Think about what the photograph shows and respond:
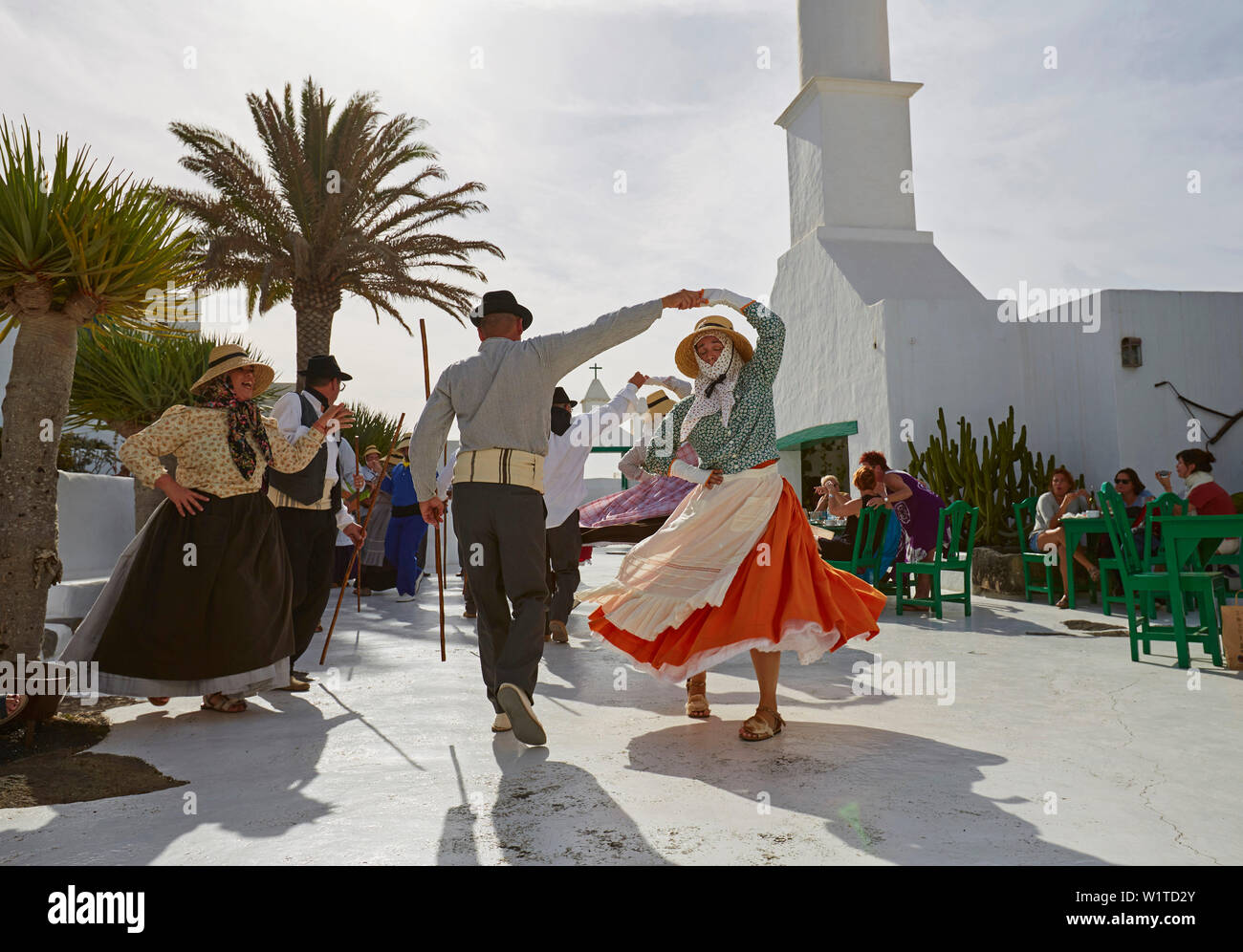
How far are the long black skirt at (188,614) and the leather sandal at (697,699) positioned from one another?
6.48 ft

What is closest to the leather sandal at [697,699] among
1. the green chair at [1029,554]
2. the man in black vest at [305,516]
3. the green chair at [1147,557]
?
the man in black vest at [305,516]

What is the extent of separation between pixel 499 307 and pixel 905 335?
9163 mm

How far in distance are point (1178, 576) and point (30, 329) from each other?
19.7 feet

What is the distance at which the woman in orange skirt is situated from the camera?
11.6ft

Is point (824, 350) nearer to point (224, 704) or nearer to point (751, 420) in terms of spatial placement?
point (751, 420)

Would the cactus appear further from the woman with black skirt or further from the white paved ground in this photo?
the woman with black skirt

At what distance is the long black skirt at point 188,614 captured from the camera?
3928 mm

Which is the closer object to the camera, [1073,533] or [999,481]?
[1073,533]

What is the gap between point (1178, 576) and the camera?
16.3 ft

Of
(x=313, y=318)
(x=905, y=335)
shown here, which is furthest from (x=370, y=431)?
(x=905, y=335)

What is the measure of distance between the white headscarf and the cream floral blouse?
2.13 meters

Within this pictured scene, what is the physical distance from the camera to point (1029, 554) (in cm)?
866

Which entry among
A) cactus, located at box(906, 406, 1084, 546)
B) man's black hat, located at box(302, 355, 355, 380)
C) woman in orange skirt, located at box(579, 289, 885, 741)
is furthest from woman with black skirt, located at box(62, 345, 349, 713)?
cactus, located at box(906, 406, 1084, 546)

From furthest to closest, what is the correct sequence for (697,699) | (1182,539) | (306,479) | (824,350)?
1. (824,350)
2. (1182,539)
3. (306,479)
4. (697,699)
